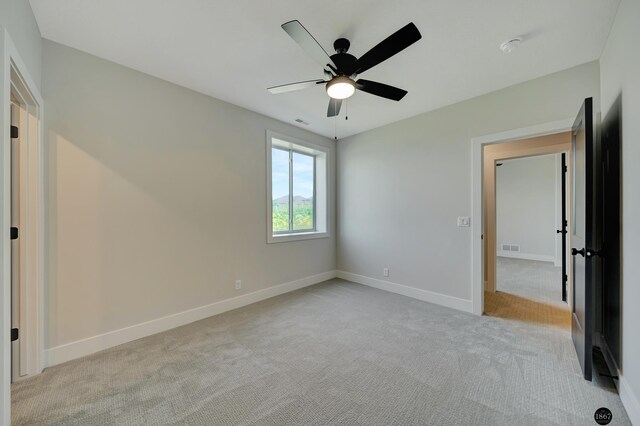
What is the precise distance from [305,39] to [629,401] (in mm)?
2965

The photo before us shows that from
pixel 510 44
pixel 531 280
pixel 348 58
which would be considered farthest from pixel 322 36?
pixel 531 280

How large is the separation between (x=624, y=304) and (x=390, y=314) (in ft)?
6.46

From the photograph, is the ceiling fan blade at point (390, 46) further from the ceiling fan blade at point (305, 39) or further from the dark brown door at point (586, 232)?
the dark brown door at point (586, 232)

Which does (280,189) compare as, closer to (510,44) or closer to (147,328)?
(147,328)

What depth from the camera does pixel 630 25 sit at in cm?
162

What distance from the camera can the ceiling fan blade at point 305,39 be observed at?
1544 mm

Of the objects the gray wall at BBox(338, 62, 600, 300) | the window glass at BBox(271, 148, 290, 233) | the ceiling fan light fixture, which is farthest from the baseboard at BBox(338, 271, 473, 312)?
the ceiling fan light fixture

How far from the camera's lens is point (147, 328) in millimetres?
2701

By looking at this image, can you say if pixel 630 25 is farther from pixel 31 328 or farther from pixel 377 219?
pixel 31 328

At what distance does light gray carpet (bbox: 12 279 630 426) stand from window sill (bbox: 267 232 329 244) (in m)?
1.24

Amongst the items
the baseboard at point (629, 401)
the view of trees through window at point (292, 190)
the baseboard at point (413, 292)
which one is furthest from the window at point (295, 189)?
the baseboard at point (629, 401)

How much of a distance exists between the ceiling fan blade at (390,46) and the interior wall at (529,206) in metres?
6.43

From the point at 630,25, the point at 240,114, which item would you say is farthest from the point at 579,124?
the point at 240,114

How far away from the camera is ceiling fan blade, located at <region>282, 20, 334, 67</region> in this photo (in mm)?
1544
